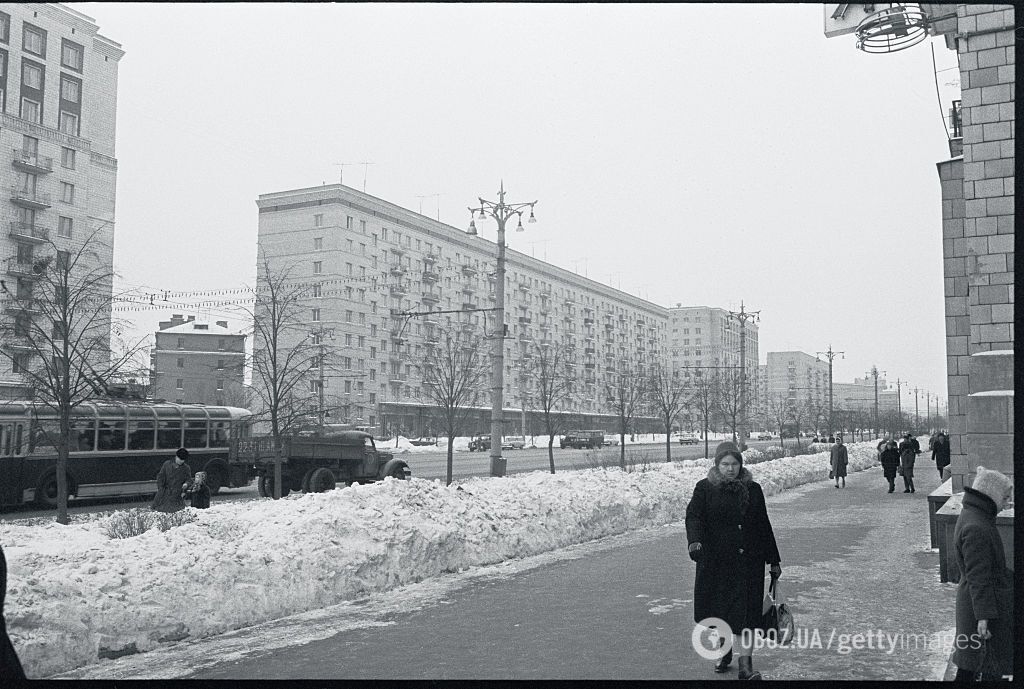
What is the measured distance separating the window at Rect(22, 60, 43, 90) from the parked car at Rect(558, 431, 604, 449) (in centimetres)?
4329

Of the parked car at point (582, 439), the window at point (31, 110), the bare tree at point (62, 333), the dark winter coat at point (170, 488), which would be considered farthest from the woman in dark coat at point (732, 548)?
the parked car at point (582, 439)

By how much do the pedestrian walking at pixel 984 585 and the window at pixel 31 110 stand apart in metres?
22.7

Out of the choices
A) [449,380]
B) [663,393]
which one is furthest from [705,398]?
[449,380]

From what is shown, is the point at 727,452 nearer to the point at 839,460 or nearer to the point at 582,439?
the point at 839,460

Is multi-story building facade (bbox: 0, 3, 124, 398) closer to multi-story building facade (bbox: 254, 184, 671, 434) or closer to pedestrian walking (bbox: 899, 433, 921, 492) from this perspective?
multi-story building facade (bbox: 254, 184, 671, 434)

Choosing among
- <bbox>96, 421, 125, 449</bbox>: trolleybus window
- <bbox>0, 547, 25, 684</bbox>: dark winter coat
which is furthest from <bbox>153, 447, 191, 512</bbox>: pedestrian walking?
<bbox>96, 421, 125, 449</bbox>: trolleybus window

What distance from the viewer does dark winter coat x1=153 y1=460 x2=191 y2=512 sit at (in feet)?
40.5

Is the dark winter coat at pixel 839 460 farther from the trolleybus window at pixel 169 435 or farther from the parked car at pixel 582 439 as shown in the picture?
the parked car at pixel 582 439

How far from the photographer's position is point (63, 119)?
20734mm

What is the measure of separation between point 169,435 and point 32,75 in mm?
9564

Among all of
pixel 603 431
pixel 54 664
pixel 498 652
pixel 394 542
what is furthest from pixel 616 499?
pixel 603 431

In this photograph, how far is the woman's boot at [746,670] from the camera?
5965 millimetres

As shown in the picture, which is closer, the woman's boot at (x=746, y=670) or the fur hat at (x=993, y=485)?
the fur hat at (x=993, y=485)

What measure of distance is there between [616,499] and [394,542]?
244 inches
